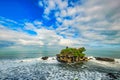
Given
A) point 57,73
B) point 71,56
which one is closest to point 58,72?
point 57,73

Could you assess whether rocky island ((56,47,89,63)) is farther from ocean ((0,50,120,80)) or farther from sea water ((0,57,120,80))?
sea water ((0,57,120,80))

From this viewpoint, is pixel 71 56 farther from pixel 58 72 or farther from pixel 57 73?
pixel 57 73

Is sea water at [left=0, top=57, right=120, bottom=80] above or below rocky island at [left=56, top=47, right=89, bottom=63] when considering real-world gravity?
below

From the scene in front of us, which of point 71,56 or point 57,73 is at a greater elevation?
point 71,56

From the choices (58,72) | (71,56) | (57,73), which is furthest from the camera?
(71,56)

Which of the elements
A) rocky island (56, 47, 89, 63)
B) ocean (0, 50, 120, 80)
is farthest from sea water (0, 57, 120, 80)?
rocky island (56, 47, 89, 63)

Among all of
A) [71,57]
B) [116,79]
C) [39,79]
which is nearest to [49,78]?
[39,79]

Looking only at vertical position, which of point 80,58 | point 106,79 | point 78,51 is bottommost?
point 106,79

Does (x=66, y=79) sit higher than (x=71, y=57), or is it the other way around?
(x=71, y=57)

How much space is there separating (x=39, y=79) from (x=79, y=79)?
13.3 meters

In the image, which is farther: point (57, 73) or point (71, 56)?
point (71, 56)

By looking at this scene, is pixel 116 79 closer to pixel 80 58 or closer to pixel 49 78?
pixel 49 78

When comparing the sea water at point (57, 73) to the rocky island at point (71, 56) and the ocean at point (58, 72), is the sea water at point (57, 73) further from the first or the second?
the rocky island at point (71, 56)

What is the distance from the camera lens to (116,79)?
118ft
